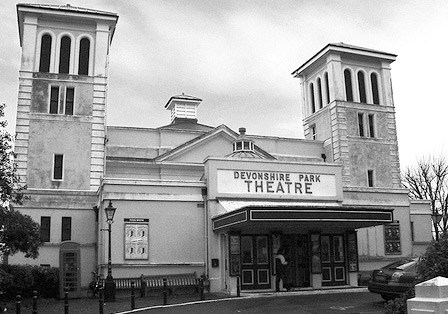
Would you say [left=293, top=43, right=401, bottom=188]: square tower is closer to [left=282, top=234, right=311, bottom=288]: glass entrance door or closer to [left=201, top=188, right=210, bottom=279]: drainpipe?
[left=282, top=234, right=311, bottom=288]: glass entrance door

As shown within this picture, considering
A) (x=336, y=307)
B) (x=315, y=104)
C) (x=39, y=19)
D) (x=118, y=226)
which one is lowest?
(x=336, y=307)

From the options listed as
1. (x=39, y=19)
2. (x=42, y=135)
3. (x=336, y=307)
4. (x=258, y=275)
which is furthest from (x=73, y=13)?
(x=336, y=307)

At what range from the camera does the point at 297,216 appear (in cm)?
2203

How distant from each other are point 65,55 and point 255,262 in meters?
17.5

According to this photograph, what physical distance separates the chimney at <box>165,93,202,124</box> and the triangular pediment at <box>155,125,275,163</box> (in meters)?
7.73

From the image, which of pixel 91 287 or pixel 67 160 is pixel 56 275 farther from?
pixel 67 160

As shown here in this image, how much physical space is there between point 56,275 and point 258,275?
8.61m

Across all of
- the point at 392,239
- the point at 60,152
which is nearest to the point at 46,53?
the point at 60,152

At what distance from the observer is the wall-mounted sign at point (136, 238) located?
24.0 metres

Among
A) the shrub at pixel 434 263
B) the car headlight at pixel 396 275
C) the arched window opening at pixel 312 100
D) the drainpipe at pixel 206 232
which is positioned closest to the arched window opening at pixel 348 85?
the arched window opening at pixel 312 100

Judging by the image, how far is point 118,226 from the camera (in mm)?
24156

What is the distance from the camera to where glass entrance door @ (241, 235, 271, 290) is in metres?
23.2

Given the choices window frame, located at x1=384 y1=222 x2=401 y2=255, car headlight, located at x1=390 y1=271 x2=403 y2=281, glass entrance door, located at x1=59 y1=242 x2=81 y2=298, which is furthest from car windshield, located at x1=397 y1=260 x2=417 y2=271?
window frame, located at x1=384 y1=222 x2=401 y2=255

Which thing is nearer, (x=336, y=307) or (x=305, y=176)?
(x=336, y=307)
